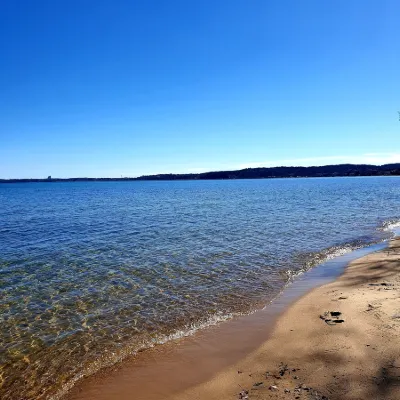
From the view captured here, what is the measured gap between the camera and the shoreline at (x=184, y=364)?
695cm

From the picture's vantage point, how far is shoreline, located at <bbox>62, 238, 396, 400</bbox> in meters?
6.95

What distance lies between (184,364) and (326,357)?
3295 mm

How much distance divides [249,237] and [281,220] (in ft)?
32.7

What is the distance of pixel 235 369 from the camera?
24.7ft

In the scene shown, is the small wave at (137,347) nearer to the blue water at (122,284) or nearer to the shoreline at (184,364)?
the blue water at (122,284)

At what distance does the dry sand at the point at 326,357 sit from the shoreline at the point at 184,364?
0.22 meters

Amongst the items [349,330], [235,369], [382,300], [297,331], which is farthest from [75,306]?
[382,300]

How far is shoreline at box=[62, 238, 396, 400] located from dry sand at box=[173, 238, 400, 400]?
0.22 metres

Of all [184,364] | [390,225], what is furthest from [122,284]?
[390,225]

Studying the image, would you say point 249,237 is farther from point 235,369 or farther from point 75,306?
point 235,369

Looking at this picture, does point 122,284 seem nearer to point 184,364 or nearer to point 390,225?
point 184,364

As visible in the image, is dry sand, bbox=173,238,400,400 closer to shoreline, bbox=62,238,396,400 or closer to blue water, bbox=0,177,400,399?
shoreline, bbox=62,238,396,400

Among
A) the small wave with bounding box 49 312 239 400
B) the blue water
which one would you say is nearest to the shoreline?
the small wave with bounding box 49 312 239 400

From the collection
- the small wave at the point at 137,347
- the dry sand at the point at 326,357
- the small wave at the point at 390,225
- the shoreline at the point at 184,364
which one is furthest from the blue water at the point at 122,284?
the dry sand at the point at 326,357
